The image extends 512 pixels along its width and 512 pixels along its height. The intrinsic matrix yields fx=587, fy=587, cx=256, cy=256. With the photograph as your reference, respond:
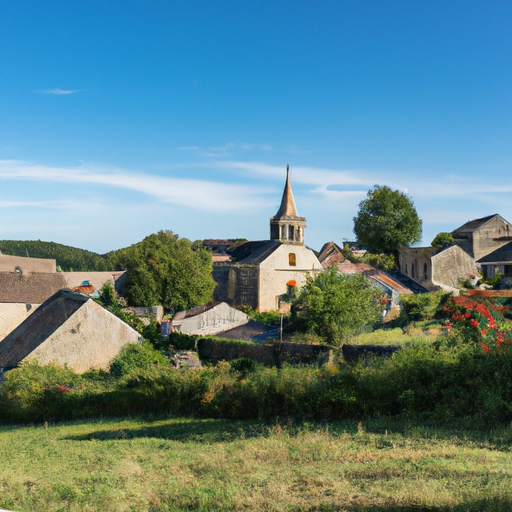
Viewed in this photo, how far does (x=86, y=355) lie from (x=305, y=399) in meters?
13.1

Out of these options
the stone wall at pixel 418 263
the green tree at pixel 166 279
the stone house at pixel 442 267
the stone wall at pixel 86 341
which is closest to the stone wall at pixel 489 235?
the stone house at pixel 442 267

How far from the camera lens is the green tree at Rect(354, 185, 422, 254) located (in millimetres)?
51625

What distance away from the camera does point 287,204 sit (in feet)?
171

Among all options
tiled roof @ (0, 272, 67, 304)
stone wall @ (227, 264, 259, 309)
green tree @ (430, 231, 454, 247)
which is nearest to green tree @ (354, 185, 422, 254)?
green tree @ (430, 231, 454, 247)

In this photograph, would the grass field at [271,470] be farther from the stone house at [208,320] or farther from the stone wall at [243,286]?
the stone wall at [243,286]

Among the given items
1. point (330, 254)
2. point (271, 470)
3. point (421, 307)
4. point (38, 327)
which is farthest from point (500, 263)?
point (271, 470)

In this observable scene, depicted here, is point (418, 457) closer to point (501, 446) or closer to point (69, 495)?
point (501, 446)

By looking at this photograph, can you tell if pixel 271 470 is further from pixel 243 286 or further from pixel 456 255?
pixel 456 255

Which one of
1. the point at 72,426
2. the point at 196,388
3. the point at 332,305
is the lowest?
the point at 72,426

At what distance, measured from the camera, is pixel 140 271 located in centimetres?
3872

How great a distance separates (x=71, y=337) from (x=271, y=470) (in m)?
16.8

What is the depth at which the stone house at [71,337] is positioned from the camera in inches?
938

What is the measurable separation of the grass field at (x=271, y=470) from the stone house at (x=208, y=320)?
19625mm

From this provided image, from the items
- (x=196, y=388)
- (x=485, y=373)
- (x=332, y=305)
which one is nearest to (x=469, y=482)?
(x=485, y=373)
